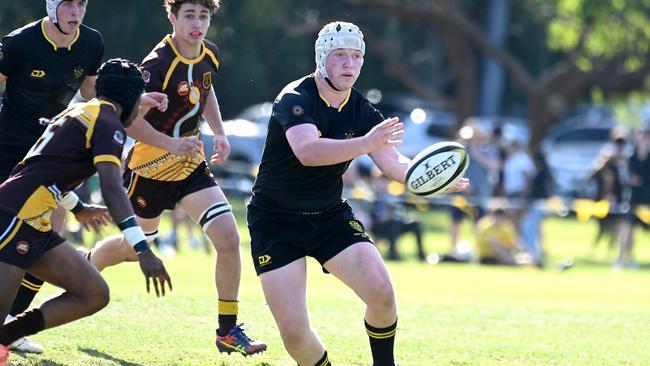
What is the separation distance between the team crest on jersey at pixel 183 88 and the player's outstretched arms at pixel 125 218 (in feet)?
5.98

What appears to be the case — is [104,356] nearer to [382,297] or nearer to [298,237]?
[298,237]

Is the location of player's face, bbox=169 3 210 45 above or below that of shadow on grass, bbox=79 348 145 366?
above

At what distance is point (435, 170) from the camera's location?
265 inches

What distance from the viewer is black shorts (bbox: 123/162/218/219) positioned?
8000 mm

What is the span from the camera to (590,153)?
33469 millimetres

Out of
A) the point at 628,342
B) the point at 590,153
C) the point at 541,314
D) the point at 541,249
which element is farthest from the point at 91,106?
the point at 590,153

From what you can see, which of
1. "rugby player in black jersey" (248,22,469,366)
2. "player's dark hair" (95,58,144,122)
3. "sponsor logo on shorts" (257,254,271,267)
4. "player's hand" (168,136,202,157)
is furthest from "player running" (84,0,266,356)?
"player's dark hair" (95,58,144,122)

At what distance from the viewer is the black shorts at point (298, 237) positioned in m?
6.75

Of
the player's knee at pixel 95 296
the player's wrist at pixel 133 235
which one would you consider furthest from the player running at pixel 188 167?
the player's wrist at pixel 133 235

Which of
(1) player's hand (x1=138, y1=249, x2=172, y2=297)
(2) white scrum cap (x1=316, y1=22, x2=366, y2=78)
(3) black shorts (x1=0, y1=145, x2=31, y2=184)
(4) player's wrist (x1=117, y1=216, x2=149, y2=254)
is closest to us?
(1) player's hand (x1=138, y1=249, x2=172, y2=297)

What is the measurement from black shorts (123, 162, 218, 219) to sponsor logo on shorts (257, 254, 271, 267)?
1.37m

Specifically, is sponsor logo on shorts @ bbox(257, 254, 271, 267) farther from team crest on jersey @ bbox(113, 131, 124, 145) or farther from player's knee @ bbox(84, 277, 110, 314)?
team crest on jersey @ bbox(113, 131, 124, 145)

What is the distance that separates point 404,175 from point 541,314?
4.12 meters

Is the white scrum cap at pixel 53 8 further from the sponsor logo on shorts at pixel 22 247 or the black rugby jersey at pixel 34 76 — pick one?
the sponsor logo on shorts at pixel 22 247
